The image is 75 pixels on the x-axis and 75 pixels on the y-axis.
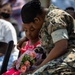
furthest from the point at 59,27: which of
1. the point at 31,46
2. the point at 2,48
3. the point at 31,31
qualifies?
the point at 2,48

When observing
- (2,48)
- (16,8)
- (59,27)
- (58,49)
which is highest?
(59,27)

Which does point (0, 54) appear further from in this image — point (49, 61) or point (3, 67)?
point (49, 61)

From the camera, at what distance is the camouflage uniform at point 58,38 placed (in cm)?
249

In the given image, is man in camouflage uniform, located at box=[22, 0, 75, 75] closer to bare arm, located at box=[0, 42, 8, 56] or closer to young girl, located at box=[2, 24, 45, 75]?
young girl, located at box=[2, 24, 45, 75]

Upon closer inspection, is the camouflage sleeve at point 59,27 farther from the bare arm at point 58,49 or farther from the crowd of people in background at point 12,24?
the crowd of people in background at point 12,24

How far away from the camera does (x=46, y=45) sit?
2.67 m

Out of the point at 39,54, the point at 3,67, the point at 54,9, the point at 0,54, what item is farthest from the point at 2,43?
the point at 54,9

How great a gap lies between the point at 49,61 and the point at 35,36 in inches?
17.4

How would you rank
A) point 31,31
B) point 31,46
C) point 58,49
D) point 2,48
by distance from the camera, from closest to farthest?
point 58,49, point 31,31, point 31,46, point 2,48

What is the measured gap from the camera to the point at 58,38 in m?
2.49

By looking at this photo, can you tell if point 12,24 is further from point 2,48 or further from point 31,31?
point 31,31

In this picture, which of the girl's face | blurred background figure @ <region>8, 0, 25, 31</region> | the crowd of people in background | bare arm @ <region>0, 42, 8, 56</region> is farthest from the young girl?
blurred background figure @ <region>8, 0, 25, 31</region>

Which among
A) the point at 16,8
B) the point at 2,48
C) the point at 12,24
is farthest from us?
the point at 16,8

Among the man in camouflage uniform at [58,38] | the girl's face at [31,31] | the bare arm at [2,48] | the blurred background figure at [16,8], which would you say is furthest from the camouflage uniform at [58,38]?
the blurred background figure at [16,8]
